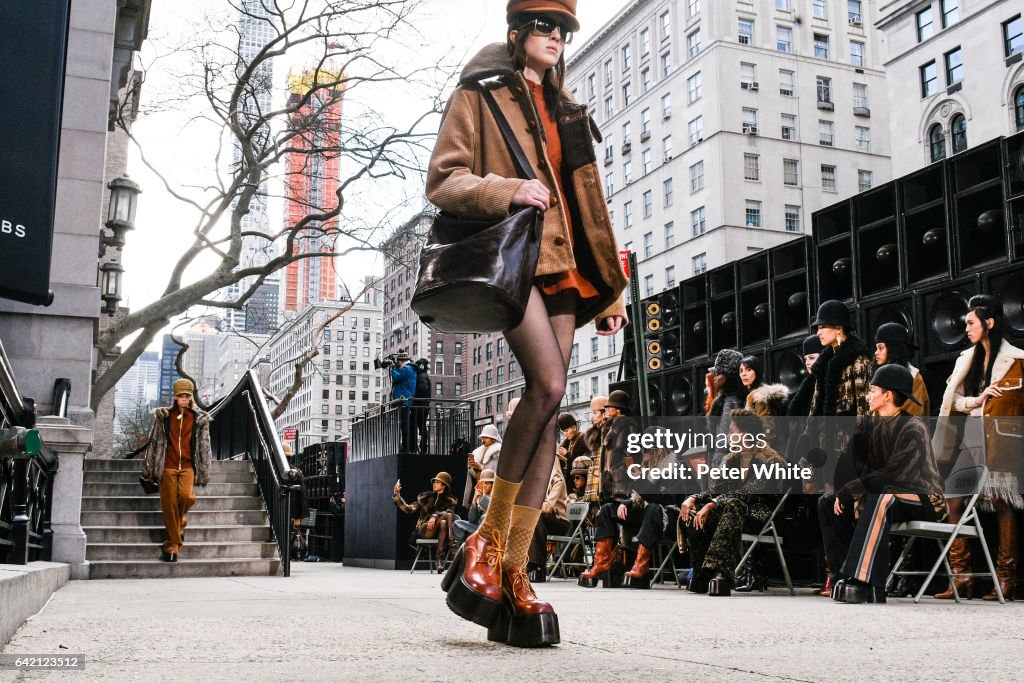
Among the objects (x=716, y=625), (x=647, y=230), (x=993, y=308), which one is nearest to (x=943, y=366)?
(x=993, y=308)

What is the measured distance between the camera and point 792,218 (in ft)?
190

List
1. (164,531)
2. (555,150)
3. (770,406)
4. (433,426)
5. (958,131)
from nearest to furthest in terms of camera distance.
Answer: (555,150) → (770,406) → (164,531) → (433,426) → (958,131)

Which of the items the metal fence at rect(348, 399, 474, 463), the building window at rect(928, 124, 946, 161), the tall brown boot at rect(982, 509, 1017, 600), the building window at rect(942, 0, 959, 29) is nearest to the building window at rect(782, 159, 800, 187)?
the building window at rect(928, 124, 946, 161)

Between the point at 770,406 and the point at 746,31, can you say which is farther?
the point at 746,31

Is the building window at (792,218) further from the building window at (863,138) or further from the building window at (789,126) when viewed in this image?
the building window at (863,138)

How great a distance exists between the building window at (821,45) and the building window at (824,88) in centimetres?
149

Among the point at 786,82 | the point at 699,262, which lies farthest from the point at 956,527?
the point at 786,82

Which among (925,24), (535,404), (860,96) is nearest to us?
(535,404)

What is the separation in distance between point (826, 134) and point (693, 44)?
9825 mm

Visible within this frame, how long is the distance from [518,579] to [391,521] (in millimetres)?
15349

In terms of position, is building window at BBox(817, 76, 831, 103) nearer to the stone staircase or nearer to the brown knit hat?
the stone staircase

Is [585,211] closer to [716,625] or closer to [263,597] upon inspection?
[716,625]

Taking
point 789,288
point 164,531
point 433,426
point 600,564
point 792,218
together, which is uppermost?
point 792,218

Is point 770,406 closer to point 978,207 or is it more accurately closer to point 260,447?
point 978,207
